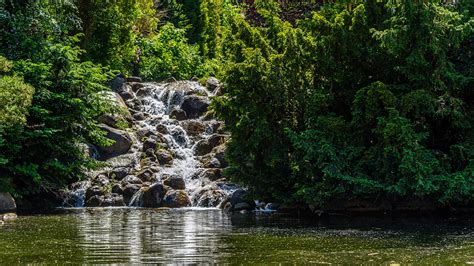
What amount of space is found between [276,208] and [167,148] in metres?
9.36

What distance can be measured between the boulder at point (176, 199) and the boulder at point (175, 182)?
3.43 feet

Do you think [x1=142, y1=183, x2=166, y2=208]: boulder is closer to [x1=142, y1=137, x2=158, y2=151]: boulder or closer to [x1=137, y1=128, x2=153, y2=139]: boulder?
[x1=142, y1=137, x2=158, y2=151]: boulder

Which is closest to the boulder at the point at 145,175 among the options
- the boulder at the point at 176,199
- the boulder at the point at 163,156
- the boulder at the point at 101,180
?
the boulder at the point at 101,180

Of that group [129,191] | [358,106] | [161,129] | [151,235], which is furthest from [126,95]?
[151,235]

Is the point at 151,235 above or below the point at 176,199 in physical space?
below

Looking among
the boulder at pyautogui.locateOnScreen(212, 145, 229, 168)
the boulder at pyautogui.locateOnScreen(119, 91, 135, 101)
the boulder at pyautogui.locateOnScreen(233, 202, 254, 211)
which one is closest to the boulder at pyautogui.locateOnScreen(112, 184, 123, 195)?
the boulder at pyautogui.locateOnScreen(212, 145, 229, 168)

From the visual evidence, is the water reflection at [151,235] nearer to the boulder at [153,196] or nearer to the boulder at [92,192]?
the boulder at [153,196]

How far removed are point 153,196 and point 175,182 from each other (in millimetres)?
1735

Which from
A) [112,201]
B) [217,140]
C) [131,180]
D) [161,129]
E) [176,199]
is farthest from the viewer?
[161,129]

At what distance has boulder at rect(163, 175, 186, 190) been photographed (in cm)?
3019

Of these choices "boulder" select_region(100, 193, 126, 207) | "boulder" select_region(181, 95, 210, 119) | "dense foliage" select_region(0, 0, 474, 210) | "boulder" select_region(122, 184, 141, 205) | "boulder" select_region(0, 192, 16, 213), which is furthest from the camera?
"boulder" select_region(181, 95, 210, 119)

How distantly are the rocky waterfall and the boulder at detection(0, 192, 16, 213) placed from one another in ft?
13.4

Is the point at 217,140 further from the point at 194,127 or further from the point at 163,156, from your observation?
the point at 163,156

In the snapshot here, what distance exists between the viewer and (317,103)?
79.7 feet
